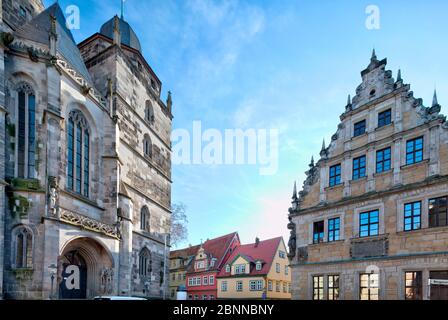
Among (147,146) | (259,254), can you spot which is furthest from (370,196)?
(259,254)

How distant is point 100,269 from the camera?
52.3 ft

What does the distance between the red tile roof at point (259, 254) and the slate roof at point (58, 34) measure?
2561 cm

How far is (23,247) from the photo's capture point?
12664 mm

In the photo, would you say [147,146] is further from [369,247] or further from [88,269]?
[369,247]

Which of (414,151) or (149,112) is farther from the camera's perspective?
(149,112)

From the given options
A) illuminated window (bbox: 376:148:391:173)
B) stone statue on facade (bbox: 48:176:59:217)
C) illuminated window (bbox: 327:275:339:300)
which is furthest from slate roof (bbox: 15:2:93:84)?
illuminated window (bbox: 327:275:339:300)

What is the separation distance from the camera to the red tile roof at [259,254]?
35719 mm

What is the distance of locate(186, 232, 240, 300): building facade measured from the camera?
39906mm

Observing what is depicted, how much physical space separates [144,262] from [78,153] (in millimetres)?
8635

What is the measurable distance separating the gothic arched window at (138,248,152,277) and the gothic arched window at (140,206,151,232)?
1.46 meters

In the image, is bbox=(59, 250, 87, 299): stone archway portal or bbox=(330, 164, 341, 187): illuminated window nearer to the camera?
bbox=(59, 250, 87, 299): stone archway portal

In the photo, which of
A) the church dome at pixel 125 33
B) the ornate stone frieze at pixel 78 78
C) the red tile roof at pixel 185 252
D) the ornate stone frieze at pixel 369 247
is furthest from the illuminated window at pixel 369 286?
the red tile roof at pixel 185 252

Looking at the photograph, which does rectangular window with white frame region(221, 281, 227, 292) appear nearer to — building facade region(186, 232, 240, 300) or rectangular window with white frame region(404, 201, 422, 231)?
building facade region(186, 232, 240, 300)

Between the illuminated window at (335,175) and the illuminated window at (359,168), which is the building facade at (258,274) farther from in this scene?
the illuminated window at (359,168)
